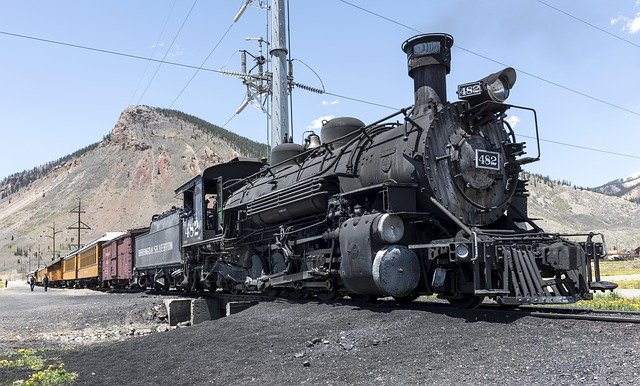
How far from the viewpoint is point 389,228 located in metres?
8.50

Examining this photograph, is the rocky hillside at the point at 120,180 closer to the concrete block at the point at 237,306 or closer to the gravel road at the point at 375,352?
the concrete block at the point at 237,306

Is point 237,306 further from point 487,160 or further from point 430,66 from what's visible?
point 430,66

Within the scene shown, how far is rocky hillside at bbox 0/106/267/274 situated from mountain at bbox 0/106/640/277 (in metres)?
0.18

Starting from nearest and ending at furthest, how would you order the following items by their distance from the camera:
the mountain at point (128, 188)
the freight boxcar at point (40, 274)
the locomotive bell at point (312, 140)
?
the locomotive bell at point (312, 140)
the freight boxcar at point (40, 274)
the mountain at point (128, 188)

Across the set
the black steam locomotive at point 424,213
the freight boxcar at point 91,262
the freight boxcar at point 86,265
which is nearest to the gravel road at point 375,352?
the black steam locomotive at point 424,213

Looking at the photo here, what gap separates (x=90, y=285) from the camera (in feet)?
132

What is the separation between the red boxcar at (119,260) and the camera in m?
26.8

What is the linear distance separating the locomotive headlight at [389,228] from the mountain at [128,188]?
89.7m

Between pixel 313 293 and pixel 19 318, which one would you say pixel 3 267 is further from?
pixel 313 293

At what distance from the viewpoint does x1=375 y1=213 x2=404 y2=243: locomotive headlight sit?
8.40m

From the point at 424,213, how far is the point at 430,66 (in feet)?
8.81

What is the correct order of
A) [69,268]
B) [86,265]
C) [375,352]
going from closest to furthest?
[375,352] < [86,265] < [69,268]

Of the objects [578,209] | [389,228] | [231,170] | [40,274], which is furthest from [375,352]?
[578,209]

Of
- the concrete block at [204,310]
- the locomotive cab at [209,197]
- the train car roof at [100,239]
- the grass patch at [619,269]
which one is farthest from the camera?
the train car roof at [100,239]
